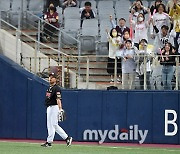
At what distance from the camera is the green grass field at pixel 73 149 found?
57.2 feet

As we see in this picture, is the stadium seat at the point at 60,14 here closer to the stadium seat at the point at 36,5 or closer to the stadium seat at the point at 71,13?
the stadium seat at the point at 71,13

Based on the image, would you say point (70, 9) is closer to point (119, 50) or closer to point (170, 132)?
point (119, 50)

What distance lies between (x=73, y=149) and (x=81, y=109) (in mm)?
3512

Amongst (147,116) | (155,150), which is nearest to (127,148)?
(155,150)

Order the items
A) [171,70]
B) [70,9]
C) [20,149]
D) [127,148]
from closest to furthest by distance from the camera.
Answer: [20,149] < [127,148] < [171,70] < [70,9]

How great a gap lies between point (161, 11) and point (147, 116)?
11.0 ft

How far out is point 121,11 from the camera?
2492cm

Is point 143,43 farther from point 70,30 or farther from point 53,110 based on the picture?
point 53,110

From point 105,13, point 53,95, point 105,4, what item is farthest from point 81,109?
point 105,4

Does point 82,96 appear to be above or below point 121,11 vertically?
below

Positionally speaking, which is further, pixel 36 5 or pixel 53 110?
pixel 36 5

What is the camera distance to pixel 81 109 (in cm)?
2175

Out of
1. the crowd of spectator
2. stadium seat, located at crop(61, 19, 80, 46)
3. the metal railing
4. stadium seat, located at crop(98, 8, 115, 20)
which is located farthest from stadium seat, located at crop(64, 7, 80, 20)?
the crowd of spectator

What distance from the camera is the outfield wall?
21312 mm
